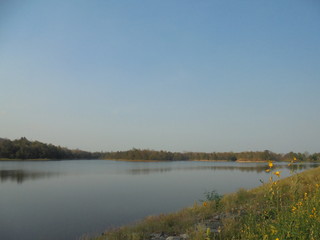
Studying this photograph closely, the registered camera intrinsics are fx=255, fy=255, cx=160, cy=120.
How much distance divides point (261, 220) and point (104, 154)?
473 ft

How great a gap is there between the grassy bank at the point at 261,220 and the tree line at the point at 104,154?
49.8 m

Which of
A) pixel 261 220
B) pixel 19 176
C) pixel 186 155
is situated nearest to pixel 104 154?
pixel 186 155

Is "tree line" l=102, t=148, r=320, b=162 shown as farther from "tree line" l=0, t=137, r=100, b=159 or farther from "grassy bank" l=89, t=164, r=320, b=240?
"grassy bank" l=89, t=164, r=320, b=240

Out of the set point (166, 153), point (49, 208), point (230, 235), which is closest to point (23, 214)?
point (49, 208)

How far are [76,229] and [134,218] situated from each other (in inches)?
92.9

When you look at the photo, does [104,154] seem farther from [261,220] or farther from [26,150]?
[261,220]

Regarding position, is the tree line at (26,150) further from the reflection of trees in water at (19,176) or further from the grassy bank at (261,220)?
the grassy bank at (261,220)

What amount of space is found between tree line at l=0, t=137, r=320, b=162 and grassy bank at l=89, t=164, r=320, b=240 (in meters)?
49.8

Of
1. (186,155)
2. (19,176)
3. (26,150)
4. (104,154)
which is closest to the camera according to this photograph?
(19,176)

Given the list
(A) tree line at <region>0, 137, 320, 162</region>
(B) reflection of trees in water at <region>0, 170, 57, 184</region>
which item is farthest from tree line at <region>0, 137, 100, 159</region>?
(B) reflection of trees in water at <region>0, 170, 57, 184</region>

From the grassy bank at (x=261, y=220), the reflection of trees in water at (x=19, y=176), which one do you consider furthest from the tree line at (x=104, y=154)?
the grassy bank at (x=261, y=220)

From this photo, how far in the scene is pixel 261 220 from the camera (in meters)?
4.53

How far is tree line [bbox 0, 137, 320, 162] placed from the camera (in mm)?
76375

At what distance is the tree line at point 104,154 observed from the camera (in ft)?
251
